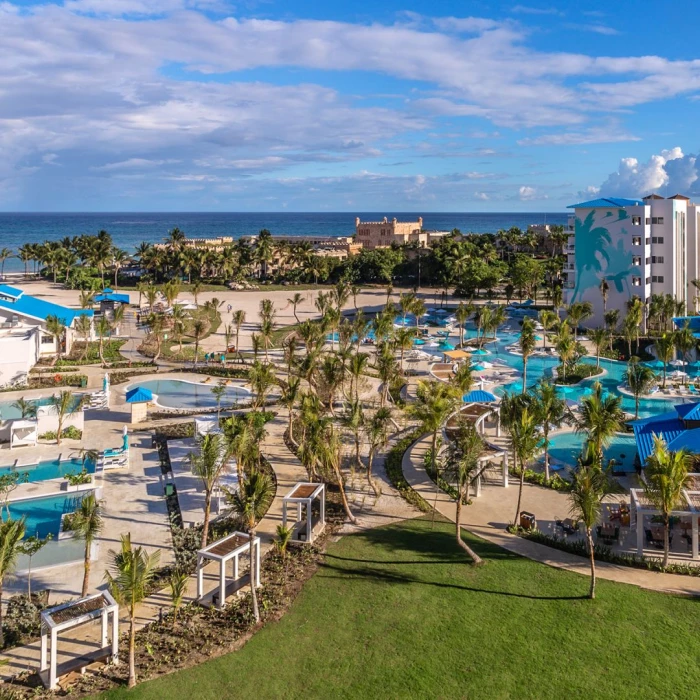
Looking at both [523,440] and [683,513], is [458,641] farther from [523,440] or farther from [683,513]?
[683,513]

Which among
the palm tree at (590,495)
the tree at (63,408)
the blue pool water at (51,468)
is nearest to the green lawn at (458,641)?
the palm tree at (590,495)

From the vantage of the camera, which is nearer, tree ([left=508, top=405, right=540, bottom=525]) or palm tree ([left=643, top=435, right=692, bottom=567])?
palm tree ([left=643, top=435, right=692, bottom=567])

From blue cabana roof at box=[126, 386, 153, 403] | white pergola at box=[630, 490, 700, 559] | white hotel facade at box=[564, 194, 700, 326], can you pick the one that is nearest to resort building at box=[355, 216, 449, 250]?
white hotel facade at box=[564, 194, 700, 326]

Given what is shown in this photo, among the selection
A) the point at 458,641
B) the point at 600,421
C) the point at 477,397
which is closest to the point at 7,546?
the point at 458,641

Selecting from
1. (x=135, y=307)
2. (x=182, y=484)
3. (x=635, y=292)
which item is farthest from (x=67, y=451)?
(x=635, y=292)

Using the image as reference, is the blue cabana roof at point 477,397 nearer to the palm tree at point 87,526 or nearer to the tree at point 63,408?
the tree at point 63,408

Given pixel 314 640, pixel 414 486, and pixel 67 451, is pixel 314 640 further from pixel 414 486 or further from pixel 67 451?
pixel 67 451

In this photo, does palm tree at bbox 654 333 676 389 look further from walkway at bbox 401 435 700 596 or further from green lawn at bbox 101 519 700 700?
green lawn at bbox 101 519 700 700
